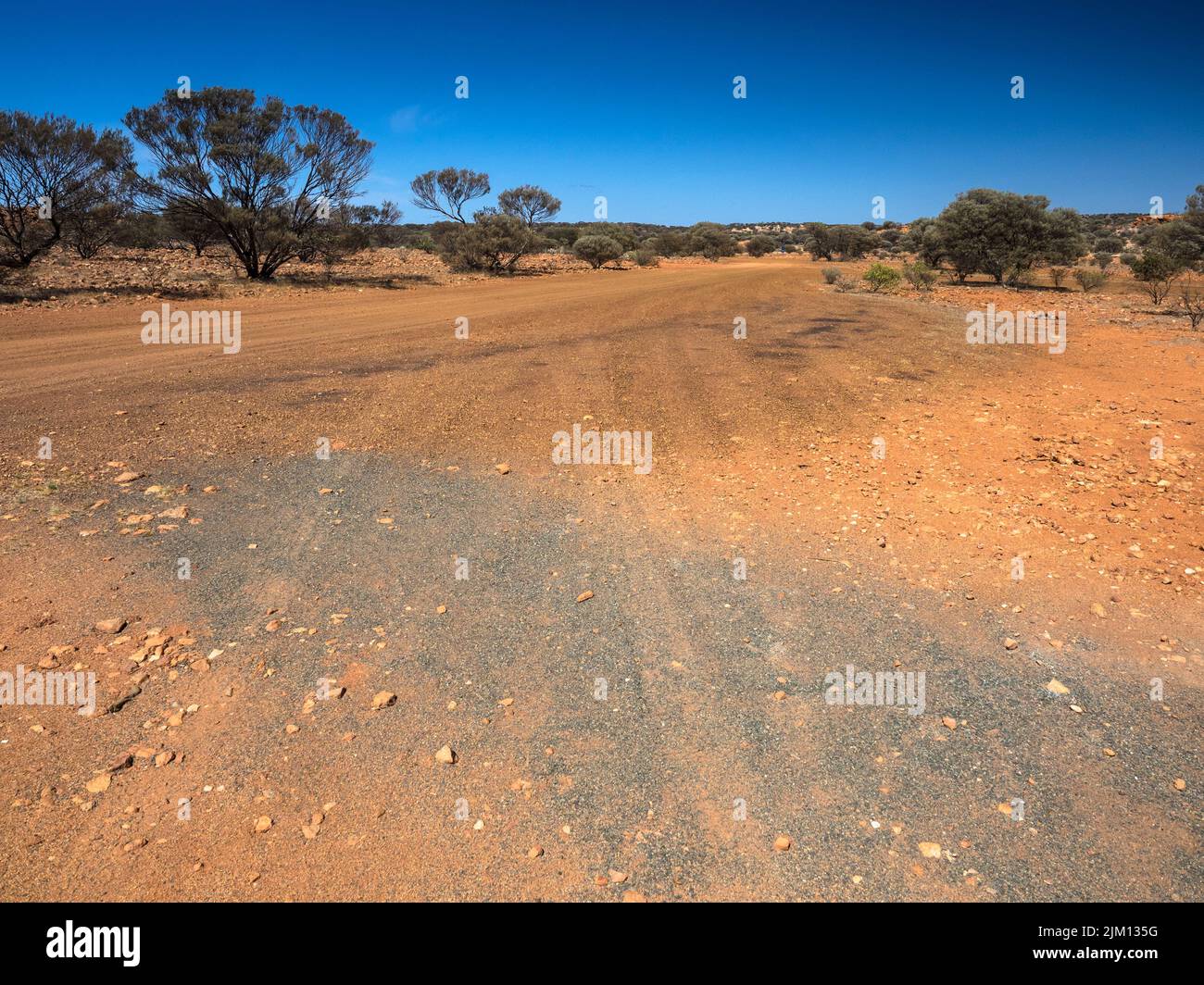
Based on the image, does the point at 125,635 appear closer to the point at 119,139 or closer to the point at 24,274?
the point at 24,274

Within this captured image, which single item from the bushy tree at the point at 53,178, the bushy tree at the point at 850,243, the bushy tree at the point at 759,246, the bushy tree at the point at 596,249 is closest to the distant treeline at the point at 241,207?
the bushy tree at the point at 53,178

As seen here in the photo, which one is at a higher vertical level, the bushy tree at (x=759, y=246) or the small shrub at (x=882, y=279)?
the bushy tree at (x=759, y=246)

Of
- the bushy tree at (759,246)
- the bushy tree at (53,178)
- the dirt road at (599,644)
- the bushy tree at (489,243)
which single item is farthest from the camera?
the bushy tree at (759,246)

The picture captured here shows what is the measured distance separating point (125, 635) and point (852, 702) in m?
4.83

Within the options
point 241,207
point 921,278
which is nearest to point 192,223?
point 241,207

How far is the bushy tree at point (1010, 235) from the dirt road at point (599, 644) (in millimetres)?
21256

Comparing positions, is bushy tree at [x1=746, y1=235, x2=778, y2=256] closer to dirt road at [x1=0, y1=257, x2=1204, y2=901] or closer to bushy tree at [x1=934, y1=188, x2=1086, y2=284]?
bushy tree at [x1=934, y1=188, x2=1086, y2=284]

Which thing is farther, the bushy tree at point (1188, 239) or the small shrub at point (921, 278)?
the small shrub at point (921, 278)

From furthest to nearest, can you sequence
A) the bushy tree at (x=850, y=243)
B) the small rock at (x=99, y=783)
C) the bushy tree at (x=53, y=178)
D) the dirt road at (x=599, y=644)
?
the bushy tree at (x=850, y=243) → the bushy tree at (x=53, y=178) → the small rock at (x=99, y=783) → the dirt road at (x=599, y=644)

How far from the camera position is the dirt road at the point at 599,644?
3.15 metres

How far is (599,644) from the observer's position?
15.4 feet

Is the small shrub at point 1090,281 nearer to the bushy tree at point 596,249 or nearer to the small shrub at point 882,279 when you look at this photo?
the small shrub at point 882,279
